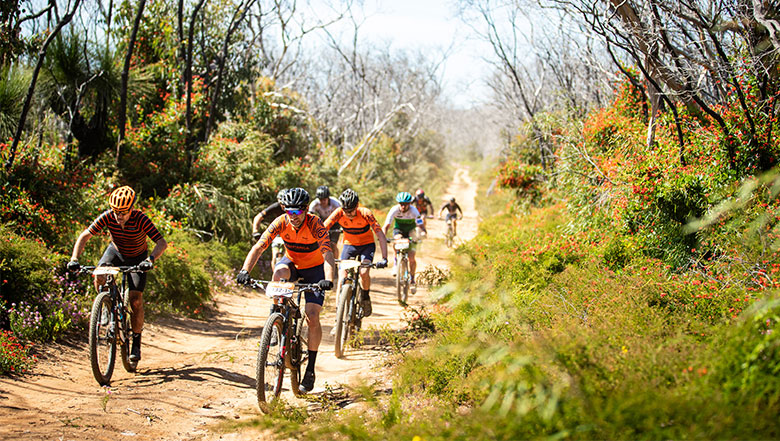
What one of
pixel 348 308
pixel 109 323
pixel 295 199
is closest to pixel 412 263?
pixel 348 308

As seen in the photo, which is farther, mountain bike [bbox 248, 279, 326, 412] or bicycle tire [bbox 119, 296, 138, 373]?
bicycle tire [bbox 119, 296, 138, 373]

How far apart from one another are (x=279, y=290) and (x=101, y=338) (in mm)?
2221

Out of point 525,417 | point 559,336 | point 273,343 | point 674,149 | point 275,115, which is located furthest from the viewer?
point 275,115

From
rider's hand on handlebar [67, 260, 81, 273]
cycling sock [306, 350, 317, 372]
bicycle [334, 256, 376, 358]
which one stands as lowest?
cycling sock [306, 350, 317, 372]

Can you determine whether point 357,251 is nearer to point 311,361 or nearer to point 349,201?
point 349,201

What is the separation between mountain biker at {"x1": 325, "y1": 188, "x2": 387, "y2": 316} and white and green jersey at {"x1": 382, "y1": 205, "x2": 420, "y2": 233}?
1.70 m

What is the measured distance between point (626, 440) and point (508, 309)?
129 inches

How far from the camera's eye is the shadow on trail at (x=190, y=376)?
618cm

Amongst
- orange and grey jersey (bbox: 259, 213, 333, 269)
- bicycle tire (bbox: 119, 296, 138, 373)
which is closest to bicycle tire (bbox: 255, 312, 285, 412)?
orange and grey jersey (bbox: 259, 213, 333, 269)

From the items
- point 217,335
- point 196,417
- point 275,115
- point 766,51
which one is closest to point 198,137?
point 275,115

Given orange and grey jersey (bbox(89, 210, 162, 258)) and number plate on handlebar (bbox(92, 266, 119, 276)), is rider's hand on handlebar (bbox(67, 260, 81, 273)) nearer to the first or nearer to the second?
number plate on handlebar (bbox(92, 266, 119, 276))

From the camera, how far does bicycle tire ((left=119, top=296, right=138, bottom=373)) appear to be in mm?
6211

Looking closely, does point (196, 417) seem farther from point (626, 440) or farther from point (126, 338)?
point (626, 440)

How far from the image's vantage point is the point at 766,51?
7520 millimetres
